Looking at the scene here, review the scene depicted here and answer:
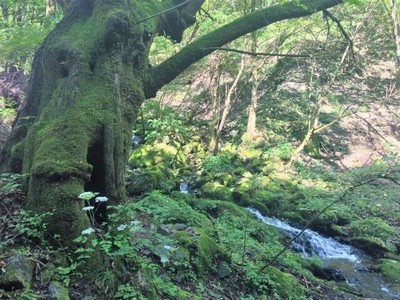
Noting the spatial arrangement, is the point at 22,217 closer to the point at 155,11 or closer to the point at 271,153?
the point at 155,11

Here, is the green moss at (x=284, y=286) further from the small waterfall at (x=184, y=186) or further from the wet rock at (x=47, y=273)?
the small waterfall at (x=184, y=186)

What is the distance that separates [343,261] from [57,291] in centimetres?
852

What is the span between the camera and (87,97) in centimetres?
523

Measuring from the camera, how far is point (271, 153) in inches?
650

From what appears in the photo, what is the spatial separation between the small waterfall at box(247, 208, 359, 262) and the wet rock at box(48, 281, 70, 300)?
7928 millimetres

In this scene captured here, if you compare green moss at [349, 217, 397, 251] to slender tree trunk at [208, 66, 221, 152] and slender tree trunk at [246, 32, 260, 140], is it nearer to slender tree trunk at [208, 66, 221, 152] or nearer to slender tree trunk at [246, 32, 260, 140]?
slender tree trunk at [246, 32, 260, 140]

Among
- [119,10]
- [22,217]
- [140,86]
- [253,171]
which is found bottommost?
[253,171]

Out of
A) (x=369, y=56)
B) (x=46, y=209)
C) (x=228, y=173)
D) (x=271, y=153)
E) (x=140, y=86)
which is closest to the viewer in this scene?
(x=46, y=209)

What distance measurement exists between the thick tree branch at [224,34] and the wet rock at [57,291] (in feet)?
12.4

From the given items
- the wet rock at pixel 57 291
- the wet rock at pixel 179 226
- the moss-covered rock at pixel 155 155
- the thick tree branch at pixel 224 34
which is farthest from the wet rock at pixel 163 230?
the moss-covered rock at pixel 155 155

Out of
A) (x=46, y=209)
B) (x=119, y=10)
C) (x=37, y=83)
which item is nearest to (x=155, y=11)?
(x=119, y=10)

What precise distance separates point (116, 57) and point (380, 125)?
16.5m

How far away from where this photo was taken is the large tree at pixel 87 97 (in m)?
4.40

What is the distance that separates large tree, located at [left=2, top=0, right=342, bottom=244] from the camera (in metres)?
4.40
